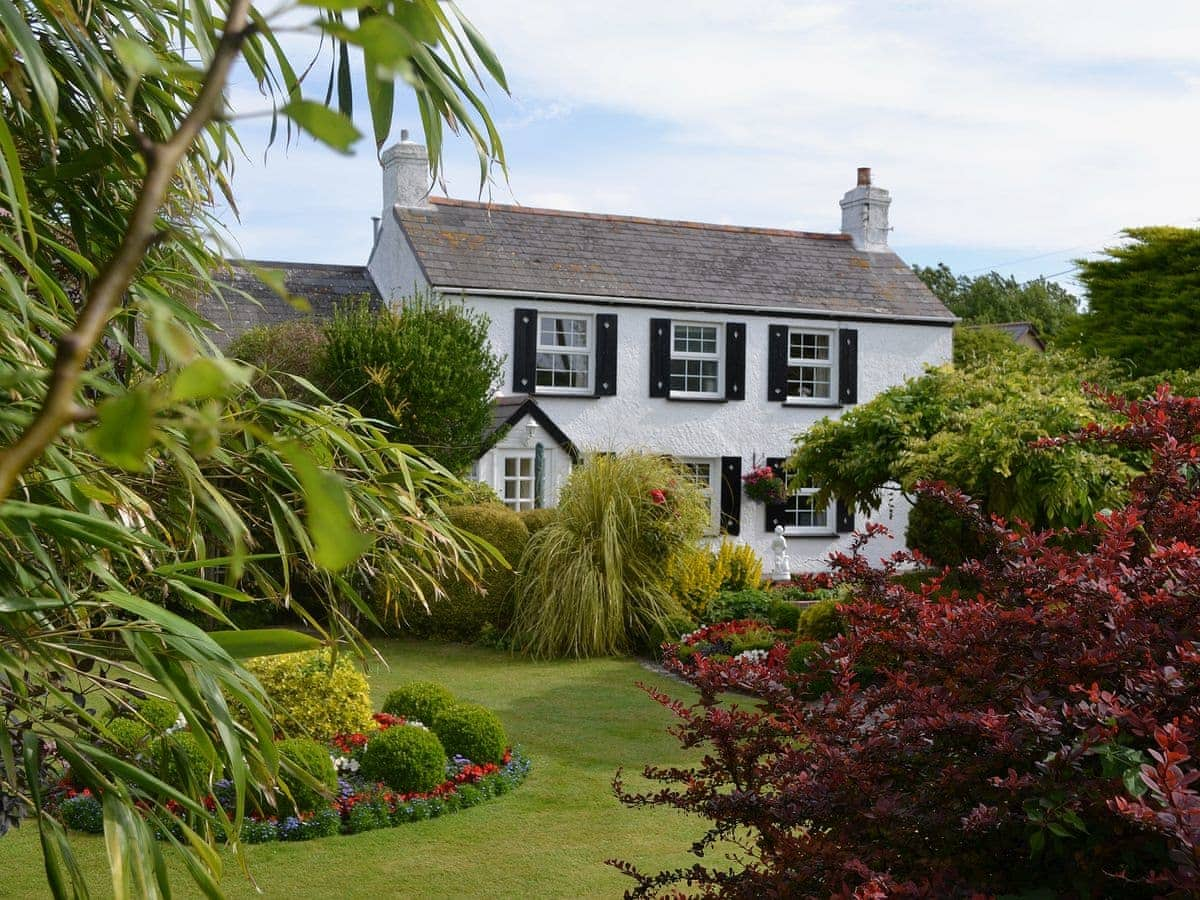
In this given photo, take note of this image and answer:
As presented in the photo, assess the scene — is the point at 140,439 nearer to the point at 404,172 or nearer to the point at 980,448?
the point at 980,448

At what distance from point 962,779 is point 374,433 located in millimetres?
1818

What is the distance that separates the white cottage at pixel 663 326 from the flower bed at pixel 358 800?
978 centimetres

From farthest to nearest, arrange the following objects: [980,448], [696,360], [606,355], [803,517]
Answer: [803,517] → [696,360] → [606,355] → [980,448]

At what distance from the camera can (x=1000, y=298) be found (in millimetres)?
51188

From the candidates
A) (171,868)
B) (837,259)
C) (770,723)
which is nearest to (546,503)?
(837,259)

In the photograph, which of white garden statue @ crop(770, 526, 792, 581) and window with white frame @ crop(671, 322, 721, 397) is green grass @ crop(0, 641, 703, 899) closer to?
white garden statue @ crop(770, 526, 792, 581)

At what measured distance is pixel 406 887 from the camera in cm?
573

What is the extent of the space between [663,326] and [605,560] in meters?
7.70

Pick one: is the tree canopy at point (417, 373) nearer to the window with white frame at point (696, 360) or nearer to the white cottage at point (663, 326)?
the white cottage at point (663, 326)

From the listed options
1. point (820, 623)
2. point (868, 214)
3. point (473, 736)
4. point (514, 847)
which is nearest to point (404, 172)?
point (868, 214)

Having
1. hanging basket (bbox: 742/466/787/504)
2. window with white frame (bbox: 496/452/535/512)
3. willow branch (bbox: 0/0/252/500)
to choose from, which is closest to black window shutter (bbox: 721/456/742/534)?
hanging basket (bbox: 742/466/787/504)

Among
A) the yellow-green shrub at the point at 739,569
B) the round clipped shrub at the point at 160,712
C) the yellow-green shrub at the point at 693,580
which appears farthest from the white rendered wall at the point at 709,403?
the round clipped shrub at the point at 160,712

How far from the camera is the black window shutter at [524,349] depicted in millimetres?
18609

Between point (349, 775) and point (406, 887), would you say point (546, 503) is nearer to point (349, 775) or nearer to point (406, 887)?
point (349, 775)
